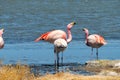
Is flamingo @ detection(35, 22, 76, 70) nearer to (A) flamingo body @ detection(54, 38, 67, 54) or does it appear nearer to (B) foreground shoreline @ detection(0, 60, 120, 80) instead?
(A) flamingo body @ detection(54, 38, 67, 54)

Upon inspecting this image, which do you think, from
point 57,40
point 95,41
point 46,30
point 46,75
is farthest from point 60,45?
point 46,30

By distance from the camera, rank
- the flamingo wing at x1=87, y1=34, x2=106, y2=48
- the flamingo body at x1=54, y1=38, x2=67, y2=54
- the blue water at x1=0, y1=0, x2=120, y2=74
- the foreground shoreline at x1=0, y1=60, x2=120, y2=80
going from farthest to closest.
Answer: the flamingo wing at x1=87, y1=34, x2=106, y2=48, the blue water at x1=0, y1=0, x2=120, y2=74, the flamingo body at x1=54, y1=38, x2=67, y2=54, the foreground shoreline at x1=0, y1=60, x2=120, y2=80

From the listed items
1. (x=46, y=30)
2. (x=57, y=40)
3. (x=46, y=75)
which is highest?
(x=57, y=40)

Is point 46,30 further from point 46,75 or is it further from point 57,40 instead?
point 46,75

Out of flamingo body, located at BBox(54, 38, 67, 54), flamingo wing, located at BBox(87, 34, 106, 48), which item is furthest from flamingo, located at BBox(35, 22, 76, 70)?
flamingo wing, located at BBox(87, 34, 106, 48)

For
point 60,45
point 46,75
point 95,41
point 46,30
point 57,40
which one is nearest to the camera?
point 46,75

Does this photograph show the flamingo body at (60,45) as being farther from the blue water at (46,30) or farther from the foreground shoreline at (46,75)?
the blue water at (46,30)

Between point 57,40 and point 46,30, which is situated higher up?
point 57,40

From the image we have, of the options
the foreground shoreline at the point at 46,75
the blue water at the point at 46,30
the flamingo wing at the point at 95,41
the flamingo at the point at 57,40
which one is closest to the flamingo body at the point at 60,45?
the flamingo at the point at 57,40

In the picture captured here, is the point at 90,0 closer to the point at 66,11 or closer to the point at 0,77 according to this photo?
the point at 66,11

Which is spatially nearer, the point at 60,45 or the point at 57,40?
the point at 60,45

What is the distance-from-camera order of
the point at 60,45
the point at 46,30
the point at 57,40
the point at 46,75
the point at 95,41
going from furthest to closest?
1. the point at 46,30
2. the point at 95,41
3. the point at 57,40
4. the point at 60,45
5. the point at 46,75

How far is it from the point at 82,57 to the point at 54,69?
9.67ft

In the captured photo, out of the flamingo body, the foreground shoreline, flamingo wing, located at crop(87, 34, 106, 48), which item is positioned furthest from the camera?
flamingo wing, located at crop(87, 34, 106, 48)
